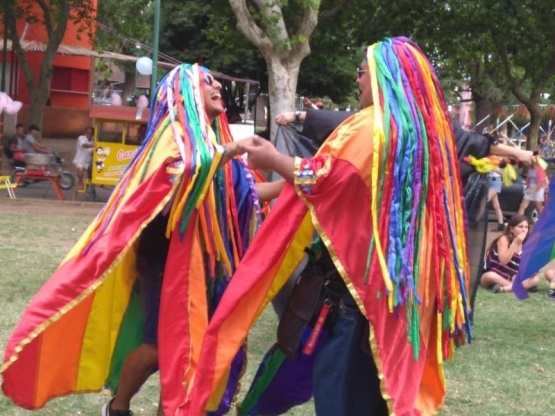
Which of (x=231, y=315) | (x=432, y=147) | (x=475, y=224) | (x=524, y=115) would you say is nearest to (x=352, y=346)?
(x=231, y=315)

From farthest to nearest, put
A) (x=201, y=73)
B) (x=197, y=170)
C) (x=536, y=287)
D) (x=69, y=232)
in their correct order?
1. (x=69, y=232)
2. (x=536, y=287)
3. (x=201, y=73)
4. (x=197, y=170)

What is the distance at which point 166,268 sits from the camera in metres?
4.09

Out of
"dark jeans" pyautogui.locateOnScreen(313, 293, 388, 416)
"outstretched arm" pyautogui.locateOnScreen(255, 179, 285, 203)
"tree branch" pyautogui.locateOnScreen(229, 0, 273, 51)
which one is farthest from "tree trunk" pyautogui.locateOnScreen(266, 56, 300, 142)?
"dark jeans" pyautogui.locateOnScreen(313, 293, 388, 416)

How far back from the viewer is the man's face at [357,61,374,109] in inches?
140

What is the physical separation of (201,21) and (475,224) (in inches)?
1161

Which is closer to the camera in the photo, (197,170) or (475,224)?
(197,170)

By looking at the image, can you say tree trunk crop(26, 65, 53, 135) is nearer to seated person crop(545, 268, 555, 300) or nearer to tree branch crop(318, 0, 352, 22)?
tree branch crop(318, 0, 352, 22)

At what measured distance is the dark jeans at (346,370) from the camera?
3.47 meters

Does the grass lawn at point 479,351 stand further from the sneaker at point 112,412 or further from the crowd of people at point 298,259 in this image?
the crowd of people at point 298,259

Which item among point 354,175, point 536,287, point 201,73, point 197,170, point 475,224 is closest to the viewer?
point 354,175

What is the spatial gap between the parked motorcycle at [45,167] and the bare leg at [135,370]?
39.5ft

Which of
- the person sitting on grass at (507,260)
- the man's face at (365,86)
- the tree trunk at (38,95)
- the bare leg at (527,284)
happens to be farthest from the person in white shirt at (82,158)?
A: the man's face at (365,86)

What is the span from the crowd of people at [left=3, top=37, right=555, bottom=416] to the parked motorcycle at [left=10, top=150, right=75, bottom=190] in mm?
12005

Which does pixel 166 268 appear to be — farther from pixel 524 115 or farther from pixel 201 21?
pixel 524 115
